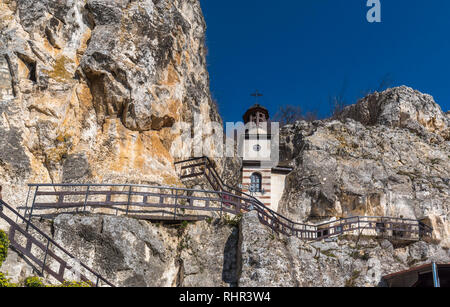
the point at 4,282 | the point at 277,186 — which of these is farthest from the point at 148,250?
the point at 277,186

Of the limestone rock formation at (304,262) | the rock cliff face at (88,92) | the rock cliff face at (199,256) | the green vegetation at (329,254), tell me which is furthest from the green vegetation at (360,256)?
the rock cliff face at (88,92)

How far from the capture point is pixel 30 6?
17.2 metres

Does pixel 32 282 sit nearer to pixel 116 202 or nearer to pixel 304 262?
pixel 116 202

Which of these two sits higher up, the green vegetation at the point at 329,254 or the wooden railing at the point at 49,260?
the green vegetation at the point at 329,254

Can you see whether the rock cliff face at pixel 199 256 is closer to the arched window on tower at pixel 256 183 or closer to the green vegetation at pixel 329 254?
the green vegetation at pixel 329 254

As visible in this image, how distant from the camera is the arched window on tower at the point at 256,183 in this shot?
29797 millimetres

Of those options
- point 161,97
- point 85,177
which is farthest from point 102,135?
point 161,97

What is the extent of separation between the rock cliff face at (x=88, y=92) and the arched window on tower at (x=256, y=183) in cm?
1100

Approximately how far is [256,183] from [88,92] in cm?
1596

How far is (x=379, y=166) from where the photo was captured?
27.4m

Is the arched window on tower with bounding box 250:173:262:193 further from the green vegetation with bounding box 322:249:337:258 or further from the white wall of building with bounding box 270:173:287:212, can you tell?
the green vegetation with bounding box 322:249:337:258

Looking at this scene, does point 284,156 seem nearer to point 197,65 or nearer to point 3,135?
point 197,65

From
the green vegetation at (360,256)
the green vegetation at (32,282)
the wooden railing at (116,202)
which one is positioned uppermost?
the wooden railing at (116,202)
